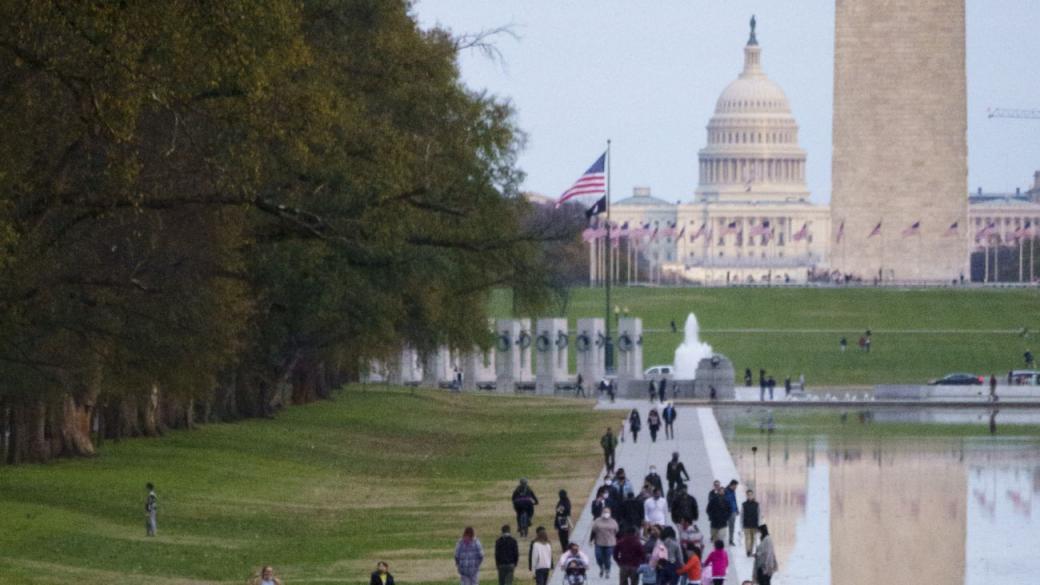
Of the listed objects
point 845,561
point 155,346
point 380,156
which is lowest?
point 845,561

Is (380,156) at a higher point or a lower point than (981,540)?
higher

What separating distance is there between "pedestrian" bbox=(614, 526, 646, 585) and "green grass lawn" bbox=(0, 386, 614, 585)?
9.01 ft

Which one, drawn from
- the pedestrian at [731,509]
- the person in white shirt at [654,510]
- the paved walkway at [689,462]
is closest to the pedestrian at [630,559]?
the paved walkway at [689,462]

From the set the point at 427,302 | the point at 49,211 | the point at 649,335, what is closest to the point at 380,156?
the point at 49,211

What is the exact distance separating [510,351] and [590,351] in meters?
2.91

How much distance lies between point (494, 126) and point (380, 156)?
28.3 ft

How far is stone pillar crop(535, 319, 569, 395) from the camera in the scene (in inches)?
2815

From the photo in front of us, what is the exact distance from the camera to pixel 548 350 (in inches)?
2832

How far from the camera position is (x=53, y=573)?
25016 millimetres

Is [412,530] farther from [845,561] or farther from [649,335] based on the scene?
[649,335]

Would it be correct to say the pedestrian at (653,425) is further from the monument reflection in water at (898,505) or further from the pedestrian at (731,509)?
the pedestrian at (731,509)

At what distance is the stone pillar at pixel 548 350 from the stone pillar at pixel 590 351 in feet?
1.81

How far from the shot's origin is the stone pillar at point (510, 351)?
72.9m

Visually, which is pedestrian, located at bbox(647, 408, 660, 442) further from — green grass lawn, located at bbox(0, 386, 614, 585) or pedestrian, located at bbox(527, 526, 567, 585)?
pedestrian, located at bbox(527, 526, 567, 585)
